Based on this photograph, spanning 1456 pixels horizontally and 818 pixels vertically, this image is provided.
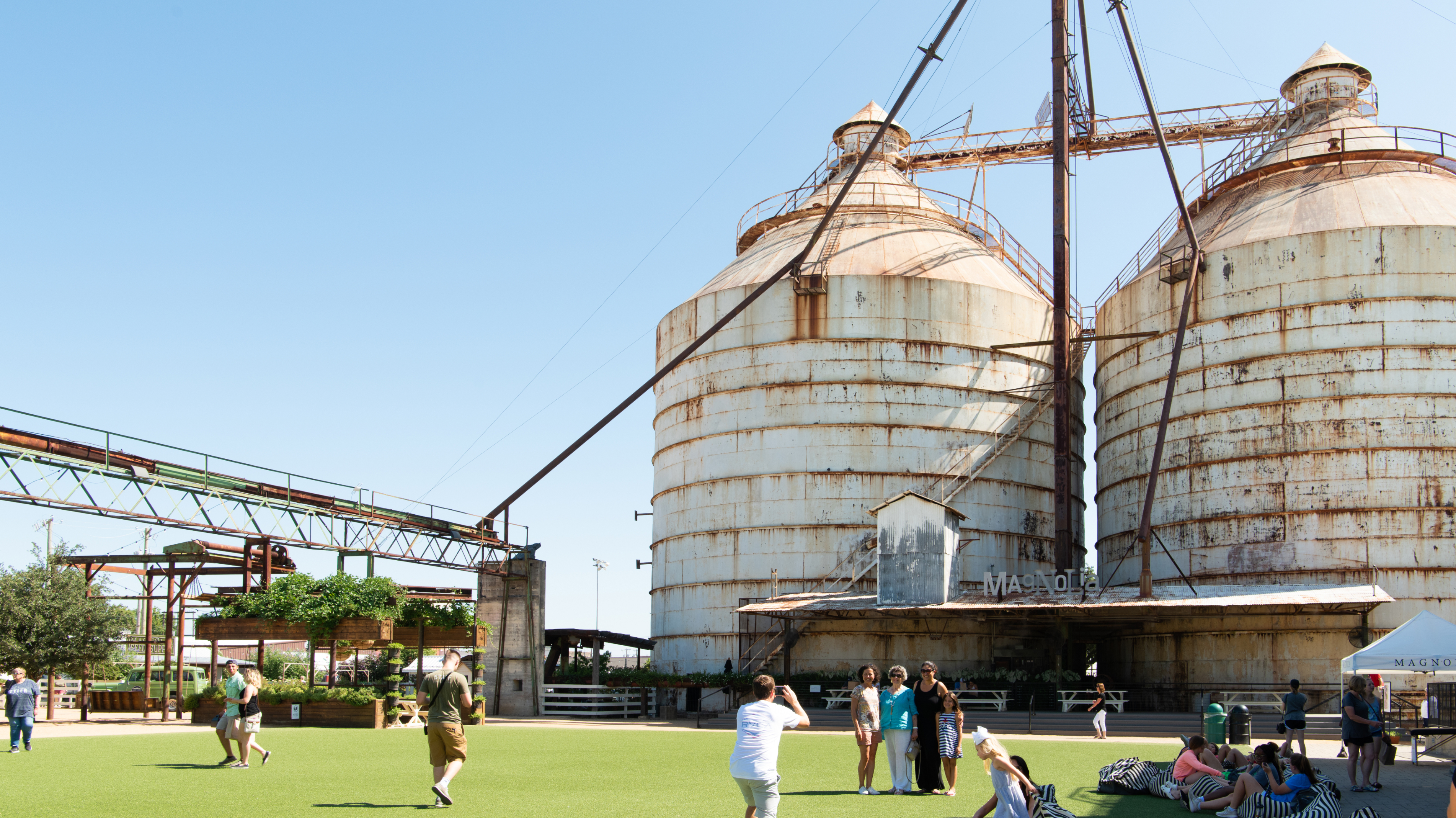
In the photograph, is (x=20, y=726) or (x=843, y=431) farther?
(x=843, y=431)

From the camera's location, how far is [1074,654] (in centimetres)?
4375

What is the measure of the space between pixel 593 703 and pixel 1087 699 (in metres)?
14.2

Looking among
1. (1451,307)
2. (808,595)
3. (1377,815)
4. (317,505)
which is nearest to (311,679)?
(317,505)

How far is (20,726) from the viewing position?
1953 cm

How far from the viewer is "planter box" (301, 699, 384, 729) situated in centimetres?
2773

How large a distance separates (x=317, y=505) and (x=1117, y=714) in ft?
72.8

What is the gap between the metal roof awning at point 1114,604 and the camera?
29656mm

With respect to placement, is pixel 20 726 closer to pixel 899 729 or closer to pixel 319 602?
pixel 319 602

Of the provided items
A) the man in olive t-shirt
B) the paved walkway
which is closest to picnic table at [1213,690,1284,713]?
the paved walkway

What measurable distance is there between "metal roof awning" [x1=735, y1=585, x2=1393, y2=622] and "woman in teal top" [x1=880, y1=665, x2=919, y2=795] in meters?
17.5

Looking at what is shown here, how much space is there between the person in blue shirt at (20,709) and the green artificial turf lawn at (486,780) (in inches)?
16.0

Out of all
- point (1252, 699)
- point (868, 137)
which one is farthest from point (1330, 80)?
point (1252, 699)

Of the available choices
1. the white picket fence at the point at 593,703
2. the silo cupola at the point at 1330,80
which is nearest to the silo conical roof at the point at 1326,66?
the silo cupola at the point at 1330,80

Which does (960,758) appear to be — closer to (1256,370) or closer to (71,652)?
(1256,370)
